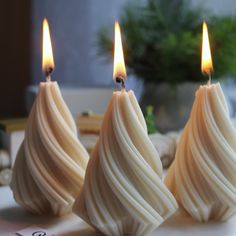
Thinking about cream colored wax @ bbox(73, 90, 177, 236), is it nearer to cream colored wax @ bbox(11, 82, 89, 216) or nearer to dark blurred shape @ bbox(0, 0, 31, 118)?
cream colored wax @ bbox(11, 82, 89, 216)

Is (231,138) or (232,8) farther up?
(232,8)

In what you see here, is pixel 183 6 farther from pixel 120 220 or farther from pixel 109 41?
pixel 120 220

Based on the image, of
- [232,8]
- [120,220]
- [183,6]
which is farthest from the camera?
[232,8]

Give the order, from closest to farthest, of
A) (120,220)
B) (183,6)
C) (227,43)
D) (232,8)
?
(120,220), (227,43), (183,6), (232,8)

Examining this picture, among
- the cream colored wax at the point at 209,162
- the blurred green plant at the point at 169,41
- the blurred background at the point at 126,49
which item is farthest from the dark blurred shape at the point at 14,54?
the cream colored wax at the point at 209,162

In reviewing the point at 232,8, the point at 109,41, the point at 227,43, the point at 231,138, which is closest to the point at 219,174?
the point at 231,138

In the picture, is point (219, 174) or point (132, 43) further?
point (132, 43)
